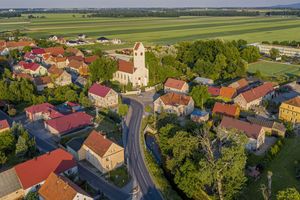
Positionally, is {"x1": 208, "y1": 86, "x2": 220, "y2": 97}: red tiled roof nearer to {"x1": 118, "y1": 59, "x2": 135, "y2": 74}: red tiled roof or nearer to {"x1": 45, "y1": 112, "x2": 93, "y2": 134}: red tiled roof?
{"x1": 118, "y1": 59, "x2": 135, "y2": 74}: red tiled roof

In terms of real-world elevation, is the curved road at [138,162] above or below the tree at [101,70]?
below

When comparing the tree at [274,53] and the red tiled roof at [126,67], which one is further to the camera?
the tree at [274,53]

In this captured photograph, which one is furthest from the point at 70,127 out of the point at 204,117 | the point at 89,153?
the point at 204,117

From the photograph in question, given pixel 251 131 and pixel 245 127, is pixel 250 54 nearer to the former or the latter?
pixel 245 127

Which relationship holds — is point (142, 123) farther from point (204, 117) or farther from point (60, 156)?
point (60, 156)

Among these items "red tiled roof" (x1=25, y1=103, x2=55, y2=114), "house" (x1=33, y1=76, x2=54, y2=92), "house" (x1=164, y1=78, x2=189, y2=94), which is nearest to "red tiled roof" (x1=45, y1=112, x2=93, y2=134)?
"red tiled roof" (x1=25, y1=103, x2=55, y2=114)

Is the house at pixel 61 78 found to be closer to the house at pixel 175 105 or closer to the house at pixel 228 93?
the house at pixel 175 105

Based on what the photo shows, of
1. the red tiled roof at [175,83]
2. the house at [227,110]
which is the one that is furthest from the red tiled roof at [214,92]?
the house at [227,110]
